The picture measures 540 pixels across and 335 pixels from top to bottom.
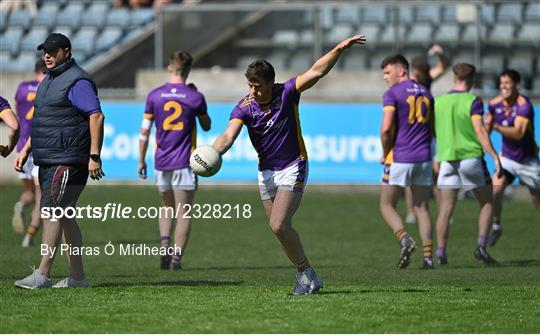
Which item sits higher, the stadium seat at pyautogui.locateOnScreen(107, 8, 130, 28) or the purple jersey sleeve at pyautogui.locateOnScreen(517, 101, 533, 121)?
the stadium seat at pyautogui.locateOnScreen(107, 8, 130, 28)

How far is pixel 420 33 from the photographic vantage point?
24797mm

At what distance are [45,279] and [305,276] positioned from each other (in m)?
→ 2.33

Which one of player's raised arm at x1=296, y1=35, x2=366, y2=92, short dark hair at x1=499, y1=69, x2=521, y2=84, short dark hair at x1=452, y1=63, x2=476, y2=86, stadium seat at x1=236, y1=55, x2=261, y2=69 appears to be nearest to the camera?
player's raised arm at x1=296, y1=35, x2=366, y2=92

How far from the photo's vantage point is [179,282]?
12266 mm

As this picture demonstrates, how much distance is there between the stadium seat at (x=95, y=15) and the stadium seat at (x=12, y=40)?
1538 mm

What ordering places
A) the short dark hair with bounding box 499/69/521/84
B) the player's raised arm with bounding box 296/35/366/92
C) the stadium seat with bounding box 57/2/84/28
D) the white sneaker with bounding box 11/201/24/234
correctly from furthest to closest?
the stadium seat with bounding box 57/2/84/28, the white sneaker with bounding box 11/201/24/234, the short dark hair with bounding box 499/69/521/84, the player's raised arm with bounding box 296/35/366/92

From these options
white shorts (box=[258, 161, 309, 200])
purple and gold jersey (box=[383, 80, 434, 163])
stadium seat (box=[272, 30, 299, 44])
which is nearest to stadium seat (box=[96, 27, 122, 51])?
stadium seat (box=[272, 30, 299, 44])

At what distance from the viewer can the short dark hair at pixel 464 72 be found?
14.6 metres

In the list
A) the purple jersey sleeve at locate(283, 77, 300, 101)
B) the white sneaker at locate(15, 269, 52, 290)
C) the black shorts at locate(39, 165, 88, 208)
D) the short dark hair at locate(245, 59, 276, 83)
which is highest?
the short dark hair at locate(245, 59, 276, 83)

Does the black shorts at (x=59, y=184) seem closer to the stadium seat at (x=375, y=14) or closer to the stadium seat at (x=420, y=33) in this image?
the stadium seat at (x=420, y=33)

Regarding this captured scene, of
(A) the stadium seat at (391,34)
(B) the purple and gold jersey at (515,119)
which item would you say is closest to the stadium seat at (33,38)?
(A) the stadium seat at (391,34)

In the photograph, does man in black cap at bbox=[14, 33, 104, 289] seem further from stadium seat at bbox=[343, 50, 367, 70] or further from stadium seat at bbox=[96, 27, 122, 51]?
stadium seat at bbox=[96, 27, 122, 51]

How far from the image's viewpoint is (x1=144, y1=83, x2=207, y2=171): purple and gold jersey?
14.1 meters

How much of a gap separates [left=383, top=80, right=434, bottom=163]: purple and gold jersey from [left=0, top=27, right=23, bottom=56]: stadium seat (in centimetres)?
1679
